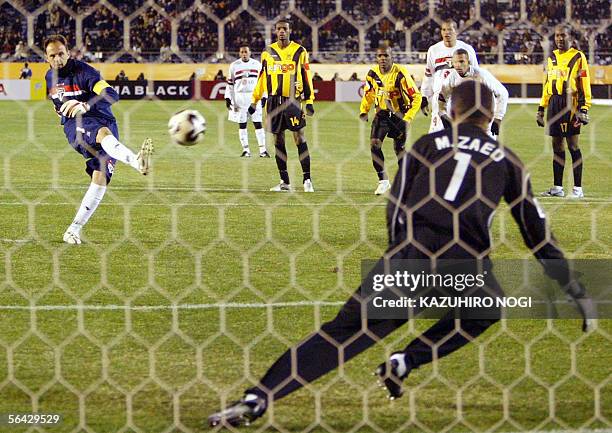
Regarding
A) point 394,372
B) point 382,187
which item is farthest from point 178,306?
point 382,187

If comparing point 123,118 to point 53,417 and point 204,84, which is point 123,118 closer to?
point 204,84

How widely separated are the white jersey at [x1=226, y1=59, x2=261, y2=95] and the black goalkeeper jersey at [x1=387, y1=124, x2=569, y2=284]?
45.7 feet

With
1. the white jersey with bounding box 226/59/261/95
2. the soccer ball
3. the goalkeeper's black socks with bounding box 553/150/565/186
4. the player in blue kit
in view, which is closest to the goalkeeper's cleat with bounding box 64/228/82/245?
the player in blue kit

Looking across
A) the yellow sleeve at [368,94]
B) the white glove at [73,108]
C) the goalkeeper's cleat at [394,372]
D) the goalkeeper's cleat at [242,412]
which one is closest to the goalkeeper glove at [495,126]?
the yellow sleeve at [368,94]

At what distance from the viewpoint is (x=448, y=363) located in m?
4.78

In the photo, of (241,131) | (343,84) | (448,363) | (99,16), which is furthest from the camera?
(343,84)

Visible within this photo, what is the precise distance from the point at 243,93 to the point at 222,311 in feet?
41.5

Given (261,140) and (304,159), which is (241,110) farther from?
(304,159)

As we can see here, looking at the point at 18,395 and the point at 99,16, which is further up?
the point at 99,16

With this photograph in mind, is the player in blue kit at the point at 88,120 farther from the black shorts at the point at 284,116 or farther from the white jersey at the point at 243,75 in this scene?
the white jersey at the point at 243,75

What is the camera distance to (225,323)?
543 cm

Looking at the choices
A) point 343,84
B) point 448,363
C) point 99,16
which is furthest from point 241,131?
point 343,84

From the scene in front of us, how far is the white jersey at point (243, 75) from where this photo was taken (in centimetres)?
1808

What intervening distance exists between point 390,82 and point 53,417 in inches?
323
